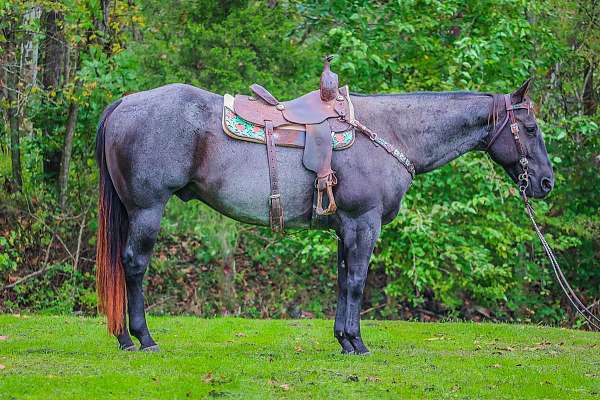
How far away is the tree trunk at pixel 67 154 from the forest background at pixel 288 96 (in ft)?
0.10

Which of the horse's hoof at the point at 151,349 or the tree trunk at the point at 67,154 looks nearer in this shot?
the horse's hoof at the point at 151,349

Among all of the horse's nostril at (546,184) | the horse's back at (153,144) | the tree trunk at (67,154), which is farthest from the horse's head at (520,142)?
the tree trunk at (67,154)

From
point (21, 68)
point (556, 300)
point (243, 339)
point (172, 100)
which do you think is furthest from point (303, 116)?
point (556, 300)

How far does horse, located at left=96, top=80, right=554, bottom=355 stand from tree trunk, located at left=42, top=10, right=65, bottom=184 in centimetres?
603

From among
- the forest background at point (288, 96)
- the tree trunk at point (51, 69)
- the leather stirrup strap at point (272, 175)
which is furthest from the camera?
the tree trunk at point (51, 69)

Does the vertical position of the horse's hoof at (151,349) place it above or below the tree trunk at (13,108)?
below

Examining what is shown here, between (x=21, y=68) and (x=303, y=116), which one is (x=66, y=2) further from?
(x=303, y=116)

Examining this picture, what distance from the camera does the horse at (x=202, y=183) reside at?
6.55 m

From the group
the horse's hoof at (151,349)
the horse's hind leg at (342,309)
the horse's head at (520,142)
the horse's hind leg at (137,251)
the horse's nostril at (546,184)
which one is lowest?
the horse's hoof at (151,349)

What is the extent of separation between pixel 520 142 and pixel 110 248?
3.31 metres

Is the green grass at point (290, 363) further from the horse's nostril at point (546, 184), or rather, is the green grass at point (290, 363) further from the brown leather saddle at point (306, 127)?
the horse's nostril at point (546, 184)

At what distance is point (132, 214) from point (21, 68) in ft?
20.3

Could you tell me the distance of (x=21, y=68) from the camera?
11938 millimetres

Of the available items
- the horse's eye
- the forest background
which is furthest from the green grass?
the forest background
